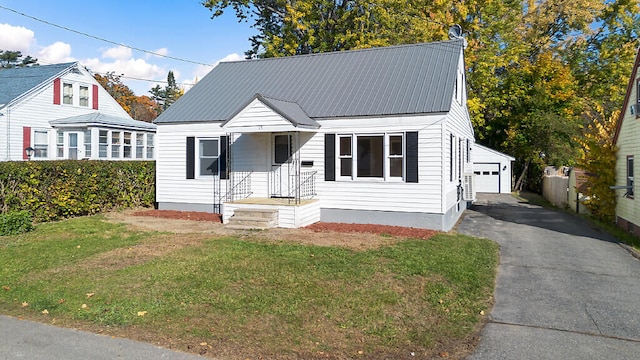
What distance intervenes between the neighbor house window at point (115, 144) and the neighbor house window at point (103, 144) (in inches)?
14.7

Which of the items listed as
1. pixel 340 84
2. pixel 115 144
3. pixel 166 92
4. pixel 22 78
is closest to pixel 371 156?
pixel 340 84

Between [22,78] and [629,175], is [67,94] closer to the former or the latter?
[22,78]

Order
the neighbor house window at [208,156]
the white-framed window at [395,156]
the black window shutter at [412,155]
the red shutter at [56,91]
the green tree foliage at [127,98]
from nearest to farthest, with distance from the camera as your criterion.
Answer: the black window shutter at [412,155] → the white-framed window at [395,156] → the neighbor house window at [208,156] → the red shutter at [56,91] → the green tree foliage at [127,98]

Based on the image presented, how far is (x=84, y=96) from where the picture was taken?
25750 mm

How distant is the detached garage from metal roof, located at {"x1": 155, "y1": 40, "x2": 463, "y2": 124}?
14737 mm

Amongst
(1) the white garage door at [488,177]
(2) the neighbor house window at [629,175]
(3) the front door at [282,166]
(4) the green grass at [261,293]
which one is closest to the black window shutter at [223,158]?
(3) the front door at [282,166]

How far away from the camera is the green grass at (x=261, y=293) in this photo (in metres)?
4.87

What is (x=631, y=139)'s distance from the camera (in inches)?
495

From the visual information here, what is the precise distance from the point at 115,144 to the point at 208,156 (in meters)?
11.3

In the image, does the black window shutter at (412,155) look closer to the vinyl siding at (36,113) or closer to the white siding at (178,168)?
the white siding at (178,168)

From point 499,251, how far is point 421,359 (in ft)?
20.4

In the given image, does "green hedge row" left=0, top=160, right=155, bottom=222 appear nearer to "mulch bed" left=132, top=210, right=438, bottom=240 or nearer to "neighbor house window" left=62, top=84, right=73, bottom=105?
"mulch bed" left=132, top=210, right=438, bottom=240

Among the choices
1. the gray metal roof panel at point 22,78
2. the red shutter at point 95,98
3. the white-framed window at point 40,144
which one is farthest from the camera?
the red shutter at point 95,98

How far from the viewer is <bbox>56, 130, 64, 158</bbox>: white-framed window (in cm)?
2345
